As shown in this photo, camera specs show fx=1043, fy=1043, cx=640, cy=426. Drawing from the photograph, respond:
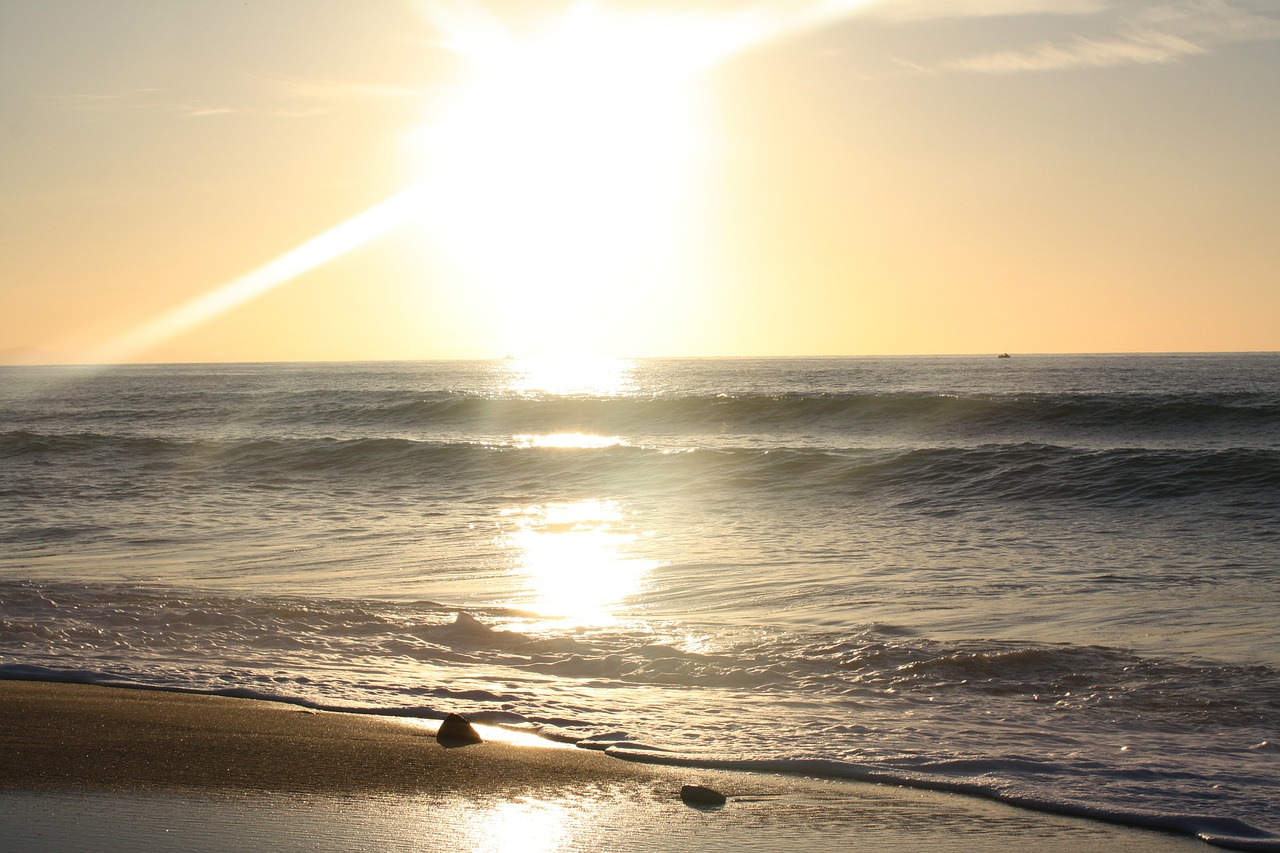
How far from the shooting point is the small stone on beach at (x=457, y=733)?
545 cm

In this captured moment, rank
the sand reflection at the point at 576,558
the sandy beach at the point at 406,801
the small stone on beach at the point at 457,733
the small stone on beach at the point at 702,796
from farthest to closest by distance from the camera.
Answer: the sand reflection at the point at 576,558 < the small stone on beach at the point at 457,733 < the small stone on beach at the point at 702,796 < the sandy beach at the point at 406,801

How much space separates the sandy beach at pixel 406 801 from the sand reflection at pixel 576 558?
3.23 m

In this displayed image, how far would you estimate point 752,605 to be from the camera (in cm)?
882

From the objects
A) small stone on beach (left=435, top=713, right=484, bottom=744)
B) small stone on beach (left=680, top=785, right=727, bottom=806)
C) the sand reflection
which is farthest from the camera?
the sand reflection

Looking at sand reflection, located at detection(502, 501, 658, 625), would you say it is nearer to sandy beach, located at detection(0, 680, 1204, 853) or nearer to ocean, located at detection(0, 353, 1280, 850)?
ocean, located at detection(0, 353, 1280, 850)

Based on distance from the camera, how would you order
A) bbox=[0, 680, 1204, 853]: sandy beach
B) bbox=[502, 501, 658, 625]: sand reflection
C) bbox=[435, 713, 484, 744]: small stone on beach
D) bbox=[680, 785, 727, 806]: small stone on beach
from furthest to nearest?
1. bbox=[502, 501, 658, 625]: sand reflection
2. bbox=[435, 713, 484, 744]: small stone on beach
3. bbox=[680, 785, 727, 806]: small stone on beach
4. bbox=[0, 680, 1204, 853]: sandy beach

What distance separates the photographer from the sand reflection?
9.18 meters

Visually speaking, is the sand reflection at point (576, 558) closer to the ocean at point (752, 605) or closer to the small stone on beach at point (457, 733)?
the ocean at point (752, 605)

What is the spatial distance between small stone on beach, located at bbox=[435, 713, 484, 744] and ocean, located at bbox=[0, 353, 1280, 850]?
41cm

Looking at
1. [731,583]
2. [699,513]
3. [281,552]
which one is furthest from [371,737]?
[699,513]

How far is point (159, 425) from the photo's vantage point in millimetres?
36562

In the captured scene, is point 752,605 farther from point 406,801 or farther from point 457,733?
point 406,801

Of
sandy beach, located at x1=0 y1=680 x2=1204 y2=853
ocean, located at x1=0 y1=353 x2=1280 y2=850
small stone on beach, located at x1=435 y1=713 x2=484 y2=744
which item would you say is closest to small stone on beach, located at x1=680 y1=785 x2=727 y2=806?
sandy beach, located at x1=0 y1=680 x2=1204 y2=853

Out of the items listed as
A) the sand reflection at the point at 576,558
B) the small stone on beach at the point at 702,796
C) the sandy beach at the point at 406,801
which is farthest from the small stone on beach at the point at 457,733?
the sand reflection at the point at 576,558
